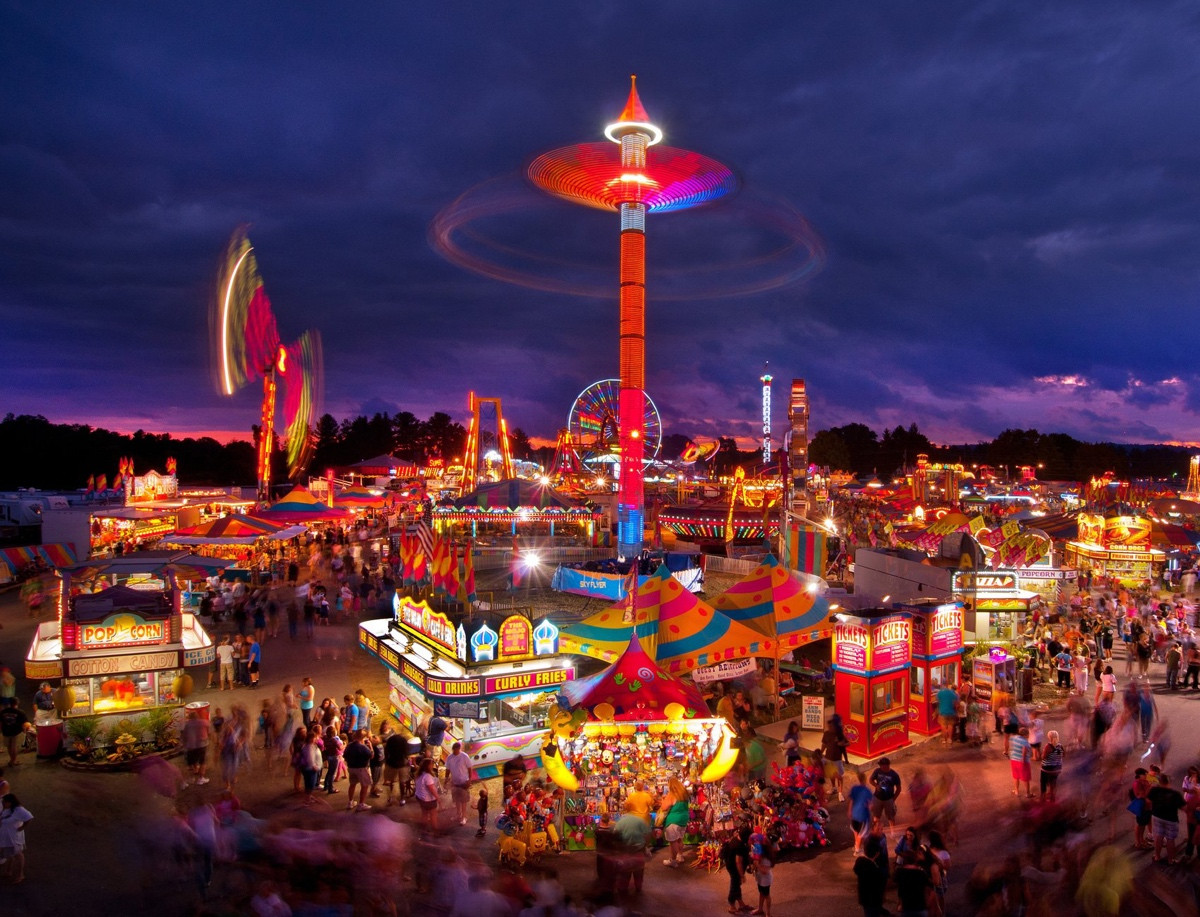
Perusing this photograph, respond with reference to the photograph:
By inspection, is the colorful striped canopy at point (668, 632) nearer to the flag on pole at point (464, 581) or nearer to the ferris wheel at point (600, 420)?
the flag on pole at point (464, 581)

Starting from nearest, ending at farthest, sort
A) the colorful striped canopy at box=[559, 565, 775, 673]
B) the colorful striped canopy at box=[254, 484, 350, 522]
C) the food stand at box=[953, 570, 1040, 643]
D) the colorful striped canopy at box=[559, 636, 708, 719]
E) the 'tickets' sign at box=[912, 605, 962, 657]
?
the colorful striped canopy at box=[559, 636, 708, 719] → the colorful striped canopy at box=[559, 565, 775, 673] → the 'tickets' sign at box=[912, 605, 962, 657] → the food stand at box=[953, 570, 1040, 643] → the colorful striped canopy at box=[254, 484, 350, 522]

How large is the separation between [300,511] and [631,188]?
64.6 ft

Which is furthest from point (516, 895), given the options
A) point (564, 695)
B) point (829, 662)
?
point (829, 662)

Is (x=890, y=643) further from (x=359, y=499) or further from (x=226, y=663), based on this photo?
(x=359, y=499)

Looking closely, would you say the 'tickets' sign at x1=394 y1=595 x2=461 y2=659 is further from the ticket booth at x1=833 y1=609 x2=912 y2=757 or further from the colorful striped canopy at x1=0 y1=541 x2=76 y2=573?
the colorful striped canopy at x1=0 y1=541 x2=76 y2=573

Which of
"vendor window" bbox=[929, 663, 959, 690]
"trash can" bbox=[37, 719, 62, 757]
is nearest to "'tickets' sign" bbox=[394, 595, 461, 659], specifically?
"trash can" bbox=[37, 719, 62, 757]

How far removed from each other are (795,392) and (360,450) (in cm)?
8199

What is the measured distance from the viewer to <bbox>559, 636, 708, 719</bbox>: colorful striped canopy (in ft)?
31.6

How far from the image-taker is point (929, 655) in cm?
1342

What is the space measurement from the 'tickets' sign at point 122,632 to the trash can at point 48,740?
1.19 metres

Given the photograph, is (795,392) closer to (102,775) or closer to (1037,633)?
(1037,633)

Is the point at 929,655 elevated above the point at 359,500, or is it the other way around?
the point at 359,500

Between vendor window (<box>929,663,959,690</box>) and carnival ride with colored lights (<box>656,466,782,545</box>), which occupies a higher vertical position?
carnival ride with colored lights (<box>656,466,782,545</box>)

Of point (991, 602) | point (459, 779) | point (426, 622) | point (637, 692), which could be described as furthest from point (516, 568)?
point (637, 692)
